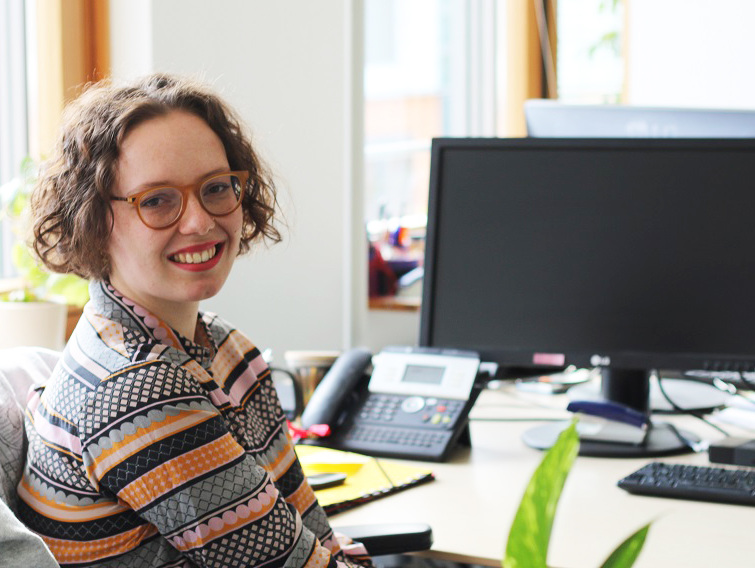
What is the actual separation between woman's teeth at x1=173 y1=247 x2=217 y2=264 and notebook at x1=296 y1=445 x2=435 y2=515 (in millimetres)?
440

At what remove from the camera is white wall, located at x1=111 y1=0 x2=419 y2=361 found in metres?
2.27

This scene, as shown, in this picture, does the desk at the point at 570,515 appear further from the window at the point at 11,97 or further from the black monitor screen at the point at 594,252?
the window at the point at 11,97

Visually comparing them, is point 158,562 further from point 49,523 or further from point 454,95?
point 454,95

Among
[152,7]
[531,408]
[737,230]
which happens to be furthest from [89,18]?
[737,230]

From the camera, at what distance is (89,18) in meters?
2.15

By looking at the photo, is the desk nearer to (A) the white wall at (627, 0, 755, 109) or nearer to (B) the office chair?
(B) the office chair

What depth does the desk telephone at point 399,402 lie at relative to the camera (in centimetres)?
166

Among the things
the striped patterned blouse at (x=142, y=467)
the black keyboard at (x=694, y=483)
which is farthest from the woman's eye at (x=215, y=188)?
the black keyboard at (x=694, y=483)

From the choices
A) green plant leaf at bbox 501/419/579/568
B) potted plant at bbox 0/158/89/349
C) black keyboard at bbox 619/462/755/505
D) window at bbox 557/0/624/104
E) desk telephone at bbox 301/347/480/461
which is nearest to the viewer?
green plant leaf at bbox 501/419/579/568

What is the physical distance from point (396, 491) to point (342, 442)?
0.69 feet

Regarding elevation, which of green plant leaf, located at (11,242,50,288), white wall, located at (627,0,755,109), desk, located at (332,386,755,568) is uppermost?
white wall, located at (627,0,755,109)

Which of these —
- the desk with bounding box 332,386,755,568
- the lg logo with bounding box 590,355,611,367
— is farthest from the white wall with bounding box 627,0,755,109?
the desk with bounding box 332,386,755,568

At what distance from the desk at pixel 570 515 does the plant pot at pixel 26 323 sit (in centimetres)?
68

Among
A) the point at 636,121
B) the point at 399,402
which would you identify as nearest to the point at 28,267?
the point at 399,402
